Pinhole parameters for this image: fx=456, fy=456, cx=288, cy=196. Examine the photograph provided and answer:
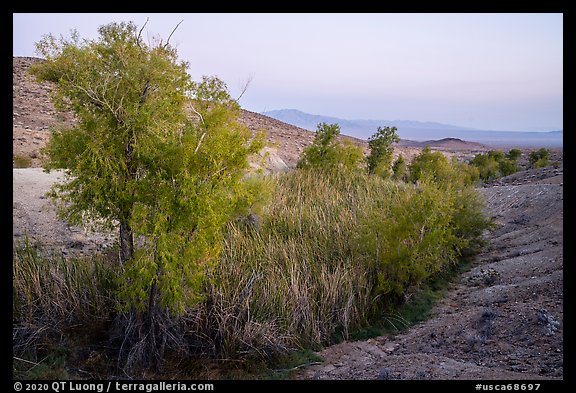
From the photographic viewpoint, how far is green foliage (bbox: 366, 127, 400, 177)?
18516 mm

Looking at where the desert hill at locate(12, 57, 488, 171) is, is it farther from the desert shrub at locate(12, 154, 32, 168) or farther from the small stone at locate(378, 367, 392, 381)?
the small stone at locate(378, 367, 392, 381)

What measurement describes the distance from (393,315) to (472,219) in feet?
16.3

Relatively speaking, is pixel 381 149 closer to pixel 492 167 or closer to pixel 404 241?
pixel 404 241

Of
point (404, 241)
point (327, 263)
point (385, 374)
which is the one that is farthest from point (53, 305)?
point (404, 241)

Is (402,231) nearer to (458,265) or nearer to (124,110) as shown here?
(458,265)

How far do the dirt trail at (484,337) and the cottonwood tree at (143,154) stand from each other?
7.90 feet

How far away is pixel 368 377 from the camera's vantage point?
5.57 m

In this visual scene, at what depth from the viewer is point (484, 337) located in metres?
6.43

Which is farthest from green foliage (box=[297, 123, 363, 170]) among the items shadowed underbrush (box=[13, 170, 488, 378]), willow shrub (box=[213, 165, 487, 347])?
shadowed underbrush (box=[13, 170, 488, 378])

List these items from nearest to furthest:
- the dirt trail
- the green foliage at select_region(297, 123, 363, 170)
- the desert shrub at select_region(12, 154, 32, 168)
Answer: the dirt trail → the green foliage at select_region(297, 123, 363, 170) → the desert shrub at select_region(12, 154, 32, 168)

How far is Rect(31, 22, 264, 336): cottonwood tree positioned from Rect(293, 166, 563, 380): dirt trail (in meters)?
2.41

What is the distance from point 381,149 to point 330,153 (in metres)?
3.52

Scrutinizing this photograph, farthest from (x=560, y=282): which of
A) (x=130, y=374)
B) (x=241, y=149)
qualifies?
(x=130, y=374)

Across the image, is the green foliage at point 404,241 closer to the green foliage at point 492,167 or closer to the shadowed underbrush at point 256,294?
the shadowed underbrush at point 256,294
